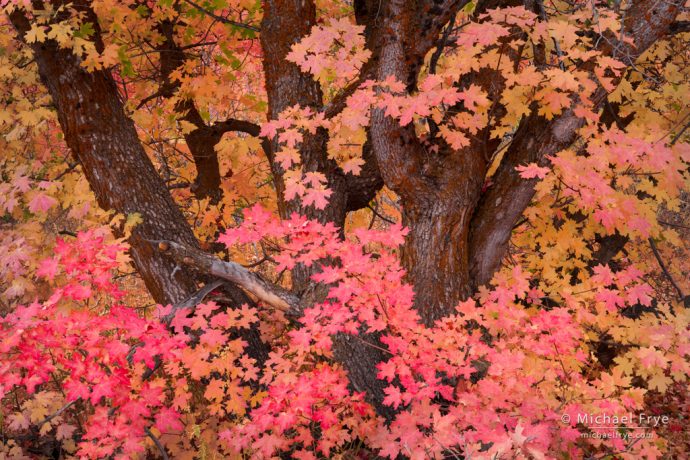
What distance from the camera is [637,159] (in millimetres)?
3707

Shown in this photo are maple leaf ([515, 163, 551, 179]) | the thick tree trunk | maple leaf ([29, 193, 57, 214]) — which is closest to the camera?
maple leaf ([515, 163, 551, 179])

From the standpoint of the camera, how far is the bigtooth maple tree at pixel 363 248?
3.57 m

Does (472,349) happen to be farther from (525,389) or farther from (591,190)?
(591,190)

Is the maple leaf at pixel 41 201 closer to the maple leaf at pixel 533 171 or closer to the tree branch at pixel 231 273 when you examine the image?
the tree branch at pixel 231 273

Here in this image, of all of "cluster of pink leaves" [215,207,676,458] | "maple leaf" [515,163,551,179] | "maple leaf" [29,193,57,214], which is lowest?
"cluster of pink leaves" [215,207,676,458]

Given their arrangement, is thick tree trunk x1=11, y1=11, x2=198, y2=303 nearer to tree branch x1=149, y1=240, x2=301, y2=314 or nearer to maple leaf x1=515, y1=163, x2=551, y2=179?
tree branch x1=149, y1=240, x2=301, y2=314

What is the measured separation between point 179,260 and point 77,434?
8.03 feet

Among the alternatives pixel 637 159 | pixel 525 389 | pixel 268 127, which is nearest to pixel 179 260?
pixel 268 127

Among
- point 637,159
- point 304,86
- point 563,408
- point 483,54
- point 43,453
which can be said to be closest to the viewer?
point 563,408

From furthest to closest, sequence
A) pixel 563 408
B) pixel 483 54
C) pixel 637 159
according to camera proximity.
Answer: pixel 483 54, pixel 637 159, pixel 563 408

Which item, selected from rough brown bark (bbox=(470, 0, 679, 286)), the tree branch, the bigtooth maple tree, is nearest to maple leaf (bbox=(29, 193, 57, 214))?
the bigtooth maple tree

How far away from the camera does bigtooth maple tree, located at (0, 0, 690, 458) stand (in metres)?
3.57

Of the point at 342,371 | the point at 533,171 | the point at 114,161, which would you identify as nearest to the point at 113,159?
the point at 114,161

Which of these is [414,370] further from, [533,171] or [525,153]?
[525,153]
